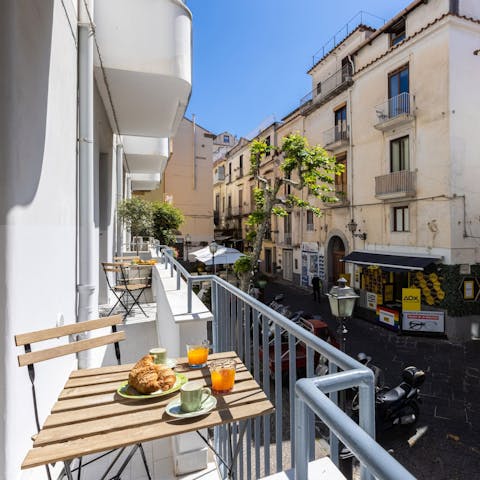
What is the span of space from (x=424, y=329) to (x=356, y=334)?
7.07 feet

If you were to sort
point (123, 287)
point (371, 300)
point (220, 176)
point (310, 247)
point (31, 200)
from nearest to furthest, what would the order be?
point (31, 200) → point (123, 287) → point (371, 300) → point (310, 247) → point (220, 176)

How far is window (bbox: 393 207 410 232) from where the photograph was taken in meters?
11.6

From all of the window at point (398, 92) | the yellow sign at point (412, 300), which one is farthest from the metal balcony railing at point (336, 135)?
the yellow sign at point (412, 300)

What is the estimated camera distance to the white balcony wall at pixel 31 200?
1.77 meters

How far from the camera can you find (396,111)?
11.5 meters

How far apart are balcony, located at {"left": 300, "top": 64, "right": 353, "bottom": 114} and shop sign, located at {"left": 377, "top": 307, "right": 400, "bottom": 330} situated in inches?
404

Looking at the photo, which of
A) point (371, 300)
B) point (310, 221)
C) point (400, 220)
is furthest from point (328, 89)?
point (371, 300)

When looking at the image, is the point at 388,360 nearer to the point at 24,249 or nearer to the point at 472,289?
the point at 472,289

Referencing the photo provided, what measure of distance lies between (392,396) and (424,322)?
6.18 metres

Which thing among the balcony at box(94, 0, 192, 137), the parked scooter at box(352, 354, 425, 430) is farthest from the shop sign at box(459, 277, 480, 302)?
the balcony at box(94, 0, 192, 137)

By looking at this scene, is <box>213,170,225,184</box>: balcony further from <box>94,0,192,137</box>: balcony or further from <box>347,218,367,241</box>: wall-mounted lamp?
<box>94,0,192,137</box>: balcony

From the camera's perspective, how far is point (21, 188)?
6.50 ft

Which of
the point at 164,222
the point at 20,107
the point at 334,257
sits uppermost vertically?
the point at 20,107

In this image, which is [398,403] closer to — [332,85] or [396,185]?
[396,185]
